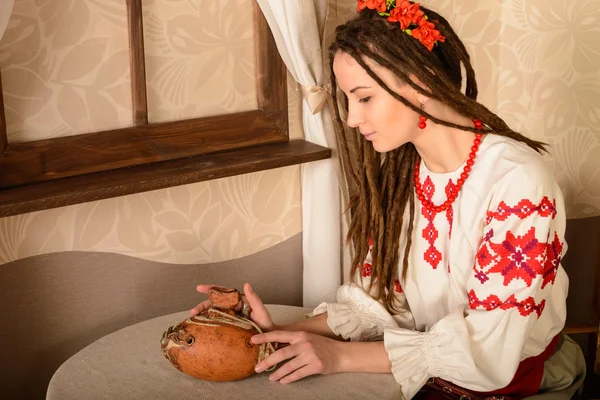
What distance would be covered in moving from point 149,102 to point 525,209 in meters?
1.00

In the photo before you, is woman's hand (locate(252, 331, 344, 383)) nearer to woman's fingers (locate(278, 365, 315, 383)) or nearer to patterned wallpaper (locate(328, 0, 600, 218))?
woman's fingers (locate(278, 365, 315, 383))

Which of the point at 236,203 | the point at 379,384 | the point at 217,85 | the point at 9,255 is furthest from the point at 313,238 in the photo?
the point at 9,255

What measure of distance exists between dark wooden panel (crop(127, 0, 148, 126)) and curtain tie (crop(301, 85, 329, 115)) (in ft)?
1.45

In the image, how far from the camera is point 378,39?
1812 millimetres

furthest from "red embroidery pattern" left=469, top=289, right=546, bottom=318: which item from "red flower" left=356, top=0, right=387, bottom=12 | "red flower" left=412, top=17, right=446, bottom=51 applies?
"red flower" left=356, top=0, right=387, bottom=12

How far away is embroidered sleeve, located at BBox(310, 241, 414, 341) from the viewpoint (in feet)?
6.52

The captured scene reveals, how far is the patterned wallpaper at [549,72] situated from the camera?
8.39ft

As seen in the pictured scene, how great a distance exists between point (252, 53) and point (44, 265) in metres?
0.80

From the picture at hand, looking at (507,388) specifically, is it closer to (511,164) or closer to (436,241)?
(436,241)

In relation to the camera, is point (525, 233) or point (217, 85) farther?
point (217, 85)

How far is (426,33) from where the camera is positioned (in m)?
1.80

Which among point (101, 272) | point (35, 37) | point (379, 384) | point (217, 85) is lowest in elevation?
point (379, 384)

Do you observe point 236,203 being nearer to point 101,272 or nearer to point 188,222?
point 188,222

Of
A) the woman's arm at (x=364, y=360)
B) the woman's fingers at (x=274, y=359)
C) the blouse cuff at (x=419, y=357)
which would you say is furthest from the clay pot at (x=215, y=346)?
the blouse cuff at (x=419, y=357)
